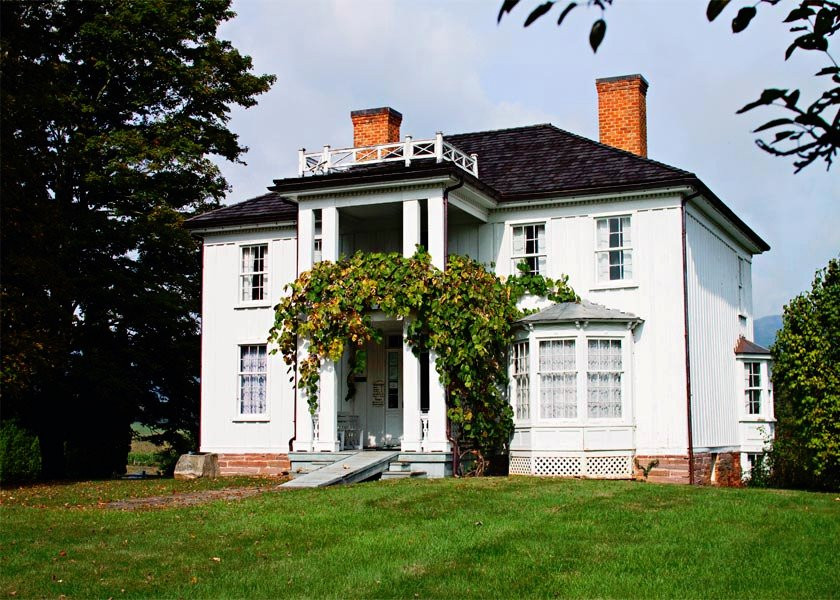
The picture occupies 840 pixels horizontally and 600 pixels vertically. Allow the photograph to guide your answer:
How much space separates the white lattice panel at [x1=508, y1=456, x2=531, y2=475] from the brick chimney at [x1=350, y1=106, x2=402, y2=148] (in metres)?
9.38

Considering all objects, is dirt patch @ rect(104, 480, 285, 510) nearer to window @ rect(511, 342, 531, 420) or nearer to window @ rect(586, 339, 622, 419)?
window @ rect(511, 342, 531, 420)

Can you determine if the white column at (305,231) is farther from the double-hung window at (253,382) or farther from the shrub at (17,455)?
the shrub at (17,455)

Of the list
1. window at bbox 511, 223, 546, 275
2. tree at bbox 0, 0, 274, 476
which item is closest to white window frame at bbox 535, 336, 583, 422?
window at bbox 511, 223, 546, 275

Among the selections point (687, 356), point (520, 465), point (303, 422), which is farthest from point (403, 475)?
point (687, 356)

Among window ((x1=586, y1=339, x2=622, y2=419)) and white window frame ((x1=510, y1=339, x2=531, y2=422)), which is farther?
white window frame ((x1=510, y1=339, x2=531, y2=422))

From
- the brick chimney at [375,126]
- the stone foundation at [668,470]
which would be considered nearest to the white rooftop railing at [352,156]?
the brick chimney at [375,126]

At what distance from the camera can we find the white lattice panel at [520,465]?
20984 mm

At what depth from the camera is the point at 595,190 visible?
2186cm

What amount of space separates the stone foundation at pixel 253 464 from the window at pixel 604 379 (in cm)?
746

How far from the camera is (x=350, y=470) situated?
1956 centimetres

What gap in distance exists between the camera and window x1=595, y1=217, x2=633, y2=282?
21.8 meters

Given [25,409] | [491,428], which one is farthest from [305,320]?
[25,409]

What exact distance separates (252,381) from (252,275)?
8.57ft

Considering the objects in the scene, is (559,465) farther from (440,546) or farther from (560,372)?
(440,546)
